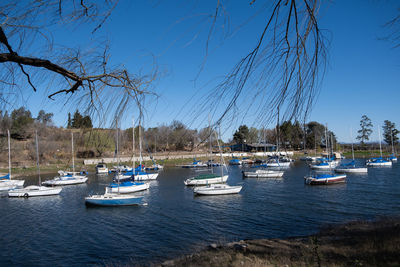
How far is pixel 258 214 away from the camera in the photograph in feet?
57.8

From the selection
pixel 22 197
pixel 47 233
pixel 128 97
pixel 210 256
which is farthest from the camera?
pixel 22 197

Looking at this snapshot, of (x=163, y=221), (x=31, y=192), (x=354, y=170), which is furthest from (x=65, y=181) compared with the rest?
(x=354, y=170)

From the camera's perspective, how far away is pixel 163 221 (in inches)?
664

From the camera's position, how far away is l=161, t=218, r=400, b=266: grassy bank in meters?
7.76

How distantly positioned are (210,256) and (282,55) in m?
9.27

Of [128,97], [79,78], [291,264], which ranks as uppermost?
[79,78]

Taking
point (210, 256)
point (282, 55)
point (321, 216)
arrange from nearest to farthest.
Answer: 1. point (282, 55)
2. point (210, 256)
3. point (321, 216)

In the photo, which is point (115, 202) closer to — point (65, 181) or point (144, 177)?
point (144, 177)

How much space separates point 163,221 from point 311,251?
9987 millimetres

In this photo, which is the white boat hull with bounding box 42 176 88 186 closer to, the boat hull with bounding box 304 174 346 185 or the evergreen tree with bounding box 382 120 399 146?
the boat hull with bounding box 304 174 346 185

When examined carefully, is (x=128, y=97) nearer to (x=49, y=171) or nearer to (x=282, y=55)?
(x=282, y=55)

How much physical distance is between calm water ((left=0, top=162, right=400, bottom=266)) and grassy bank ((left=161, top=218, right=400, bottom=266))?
1880 mm

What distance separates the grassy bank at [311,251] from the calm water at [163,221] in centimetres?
188

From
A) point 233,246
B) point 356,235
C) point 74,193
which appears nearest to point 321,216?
point 356,235
